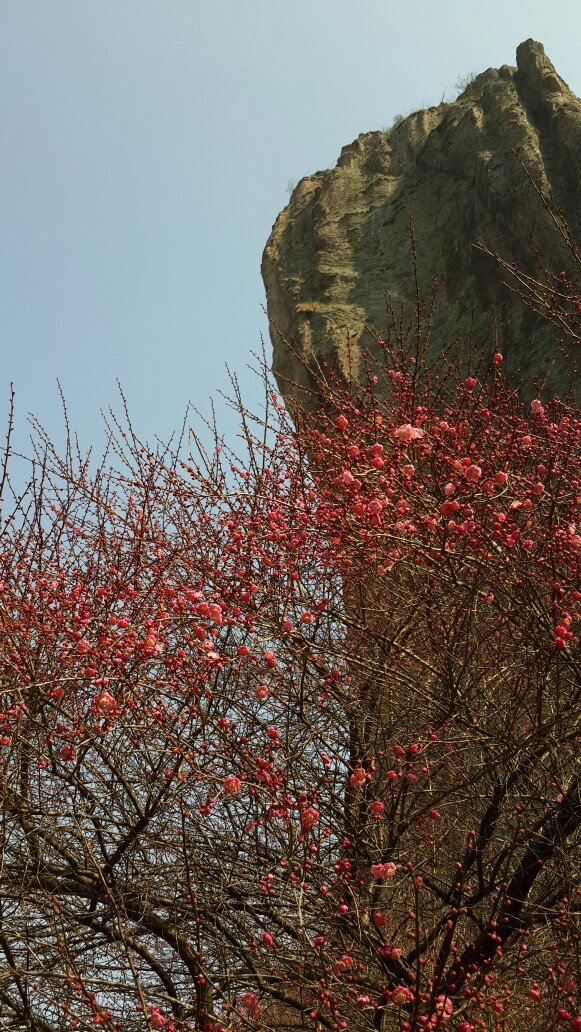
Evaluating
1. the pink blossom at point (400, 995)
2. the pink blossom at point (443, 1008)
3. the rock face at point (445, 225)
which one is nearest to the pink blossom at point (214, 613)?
the pink blossom at point (400, 995)

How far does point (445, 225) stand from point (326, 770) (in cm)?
1330

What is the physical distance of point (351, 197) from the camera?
17.6 meters

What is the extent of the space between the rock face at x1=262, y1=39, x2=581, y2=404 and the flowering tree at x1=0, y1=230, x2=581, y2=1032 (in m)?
7.85

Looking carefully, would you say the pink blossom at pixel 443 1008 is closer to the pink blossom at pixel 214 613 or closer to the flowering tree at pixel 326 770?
the flowering tree at pixel 326 770

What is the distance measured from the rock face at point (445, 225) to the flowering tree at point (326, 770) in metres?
7.85

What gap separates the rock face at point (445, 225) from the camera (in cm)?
1345

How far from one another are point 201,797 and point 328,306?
12.1 meters

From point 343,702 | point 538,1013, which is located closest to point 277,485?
point 343,702

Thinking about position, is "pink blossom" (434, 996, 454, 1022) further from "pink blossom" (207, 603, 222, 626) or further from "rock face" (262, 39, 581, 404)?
"rock face" (262, 39, 581, 404)

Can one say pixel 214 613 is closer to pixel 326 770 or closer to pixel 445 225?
pixel 326 770

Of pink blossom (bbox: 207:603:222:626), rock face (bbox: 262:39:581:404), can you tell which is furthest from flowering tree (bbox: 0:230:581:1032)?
rock face (bbox: 262:39:581:404)

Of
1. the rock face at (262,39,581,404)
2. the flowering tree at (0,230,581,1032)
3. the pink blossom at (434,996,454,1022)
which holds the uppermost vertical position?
the rock face at (262,39,581,404)

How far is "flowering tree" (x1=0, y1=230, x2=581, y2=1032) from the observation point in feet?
11.6

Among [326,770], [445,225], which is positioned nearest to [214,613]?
[326,770]
